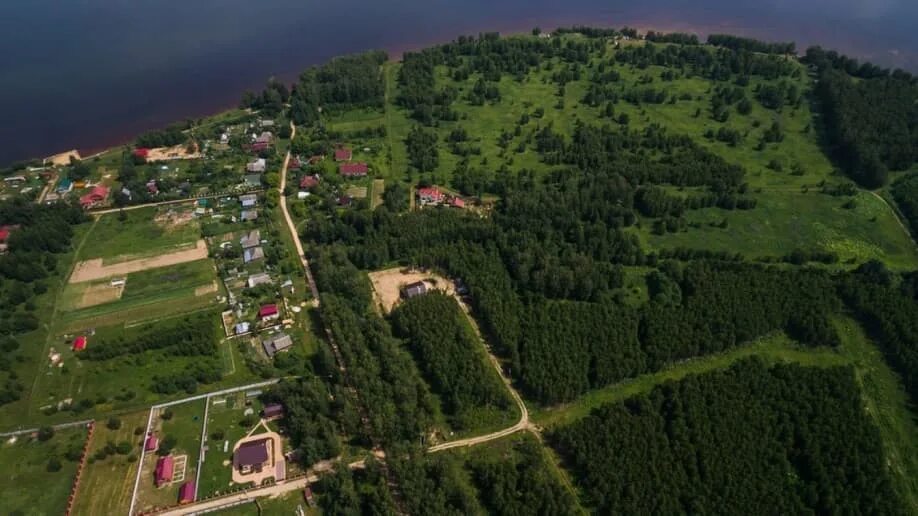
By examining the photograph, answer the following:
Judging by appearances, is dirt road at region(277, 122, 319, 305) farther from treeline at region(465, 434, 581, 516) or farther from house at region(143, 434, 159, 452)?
treeline at region(465, 434, 581, 516)

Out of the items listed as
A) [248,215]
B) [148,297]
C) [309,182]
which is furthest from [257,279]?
[309,182]

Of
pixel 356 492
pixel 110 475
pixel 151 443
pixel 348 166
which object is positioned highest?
pixel 348 166

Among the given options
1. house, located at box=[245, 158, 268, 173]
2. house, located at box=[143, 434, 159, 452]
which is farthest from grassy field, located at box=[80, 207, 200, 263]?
house, located at box=[143, 434, 159, 452]

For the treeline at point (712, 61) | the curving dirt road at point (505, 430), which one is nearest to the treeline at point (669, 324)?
the curving dirt road at point (505, 430)

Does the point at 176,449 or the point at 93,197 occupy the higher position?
the point at 93,197

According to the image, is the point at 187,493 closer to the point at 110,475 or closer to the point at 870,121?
the point at 110,475
